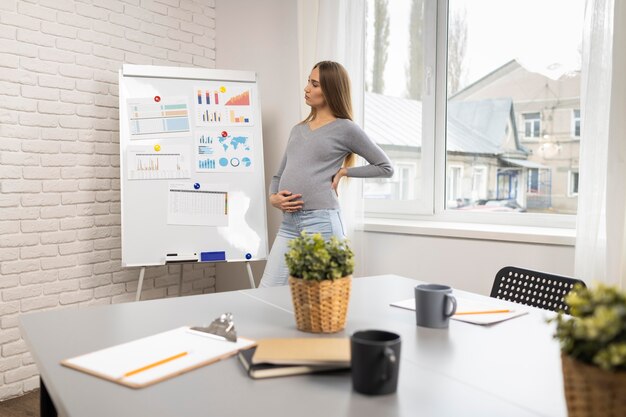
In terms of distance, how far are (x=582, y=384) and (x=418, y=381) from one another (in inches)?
13.2

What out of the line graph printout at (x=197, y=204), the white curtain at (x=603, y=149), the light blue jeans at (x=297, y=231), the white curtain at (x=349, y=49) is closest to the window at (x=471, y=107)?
the white curtain at (x=349, y=49)

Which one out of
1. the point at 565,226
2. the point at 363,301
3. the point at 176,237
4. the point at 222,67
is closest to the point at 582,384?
the point at 363,301

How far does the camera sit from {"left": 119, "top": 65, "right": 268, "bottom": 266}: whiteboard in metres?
3.28

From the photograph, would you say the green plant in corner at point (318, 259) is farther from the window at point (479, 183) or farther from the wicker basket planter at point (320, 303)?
the window at point (479, 183)

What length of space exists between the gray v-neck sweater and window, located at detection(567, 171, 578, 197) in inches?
35.1

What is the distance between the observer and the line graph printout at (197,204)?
132 inches

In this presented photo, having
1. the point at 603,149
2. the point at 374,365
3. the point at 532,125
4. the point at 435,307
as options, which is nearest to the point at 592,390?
the point at 374,365

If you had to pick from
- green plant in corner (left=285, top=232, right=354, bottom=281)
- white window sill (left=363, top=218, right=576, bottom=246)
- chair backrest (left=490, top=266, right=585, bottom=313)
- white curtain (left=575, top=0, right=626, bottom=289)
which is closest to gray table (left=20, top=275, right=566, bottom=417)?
green plant in corner (left=285, top=232, right=354, bottom=281)

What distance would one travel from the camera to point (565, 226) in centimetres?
284

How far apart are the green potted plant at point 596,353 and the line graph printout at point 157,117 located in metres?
2.95

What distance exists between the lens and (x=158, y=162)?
11.0ft

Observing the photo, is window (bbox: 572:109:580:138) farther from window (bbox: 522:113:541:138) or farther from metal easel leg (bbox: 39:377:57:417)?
metal easel leg (bbox: 39:377:57:417)

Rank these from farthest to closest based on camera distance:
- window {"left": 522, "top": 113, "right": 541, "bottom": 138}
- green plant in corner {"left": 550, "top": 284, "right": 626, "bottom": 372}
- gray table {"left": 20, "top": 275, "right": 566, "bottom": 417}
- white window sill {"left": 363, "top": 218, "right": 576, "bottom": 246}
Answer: window {"left": 522, "top": 113, "right": 541, "bottom": 138} < white window sill {"left": 363, "top": 218, "right": 576, "bottom": 246} < gray table {"left": 20, "top": 275, "right": 566, "bottom": 417} < green plant in corner {"left": 550, "top": 284, "right": 626, "bottom": 372}

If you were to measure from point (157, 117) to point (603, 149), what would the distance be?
2.33 m
